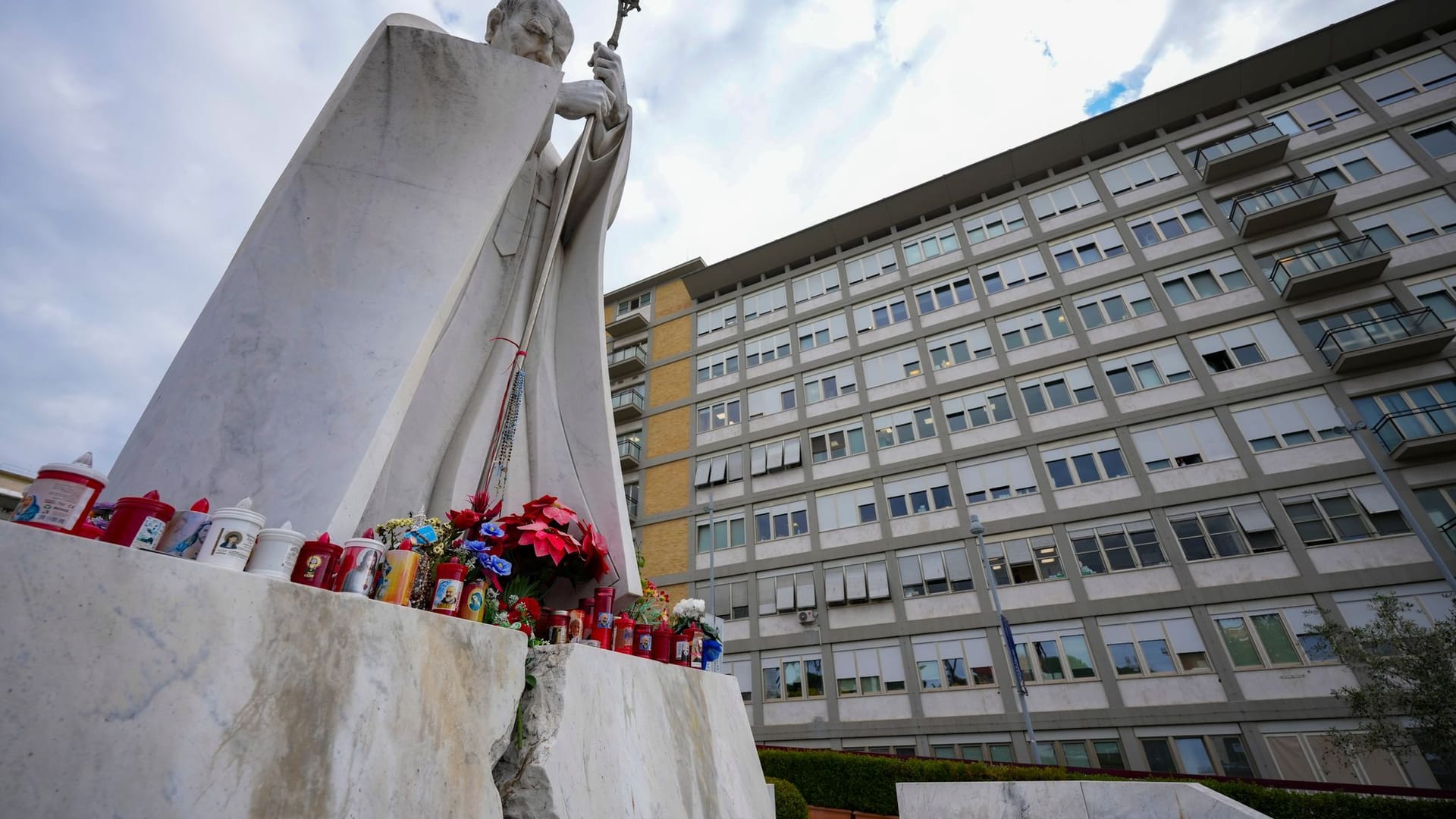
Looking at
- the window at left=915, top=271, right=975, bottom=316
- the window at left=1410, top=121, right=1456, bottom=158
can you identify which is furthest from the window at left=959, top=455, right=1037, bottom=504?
the window at left=1410, top=121, right=1456, bottom=158

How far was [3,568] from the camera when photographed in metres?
1.38

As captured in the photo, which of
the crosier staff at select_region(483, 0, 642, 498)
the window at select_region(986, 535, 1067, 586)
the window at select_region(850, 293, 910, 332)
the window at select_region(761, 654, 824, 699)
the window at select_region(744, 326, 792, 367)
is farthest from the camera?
the window at select_region(744, 326, 792, 367)

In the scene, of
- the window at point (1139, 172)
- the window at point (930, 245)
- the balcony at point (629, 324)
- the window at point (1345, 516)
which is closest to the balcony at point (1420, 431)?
the window at point (1345, 516)

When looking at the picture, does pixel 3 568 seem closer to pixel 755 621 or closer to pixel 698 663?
pixel 698 663

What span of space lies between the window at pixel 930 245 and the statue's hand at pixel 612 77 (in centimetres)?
2234

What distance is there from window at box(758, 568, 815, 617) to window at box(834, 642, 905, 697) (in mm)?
2034

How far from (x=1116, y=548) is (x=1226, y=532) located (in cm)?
259

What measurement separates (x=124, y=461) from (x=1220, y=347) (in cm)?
2401

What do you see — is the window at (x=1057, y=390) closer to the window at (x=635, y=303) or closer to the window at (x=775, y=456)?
the window at (x=775, y=456)

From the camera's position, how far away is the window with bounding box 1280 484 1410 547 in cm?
1564

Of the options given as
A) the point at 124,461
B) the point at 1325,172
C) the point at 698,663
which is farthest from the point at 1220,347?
the point at 124,461

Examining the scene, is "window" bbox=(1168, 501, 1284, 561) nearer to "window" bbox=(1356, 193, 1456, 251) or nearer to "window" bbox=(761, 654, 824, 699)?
"window" bbox=(1356, 193, 1456, 251)

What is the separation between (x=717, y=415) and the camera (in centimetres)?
2723

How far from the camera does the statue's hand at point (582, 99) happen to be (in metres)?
5.13
